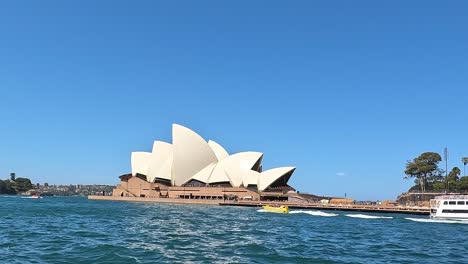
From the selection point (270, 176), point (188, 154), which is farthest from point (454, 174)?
point (188, 154)

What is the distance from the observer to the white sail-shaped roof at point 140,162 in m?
120

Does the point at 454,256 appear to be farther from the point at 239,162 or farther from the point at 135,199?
the point at 135,199

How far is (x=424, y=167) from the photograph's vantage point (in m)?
111

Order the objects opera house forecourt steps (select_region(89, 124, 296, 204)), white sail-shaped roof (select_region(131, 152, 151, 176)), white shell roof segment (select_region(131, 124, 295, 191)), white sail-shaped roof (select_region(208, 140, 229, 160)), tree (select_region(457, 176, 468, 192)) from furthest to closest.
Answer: white sail-shaped roof (select_region(131, 152, 151, 176)) → white sail-shaped roof (select_region(208, 140, 229, 160)) → opera house forecourt steps (select_region(89, 124, 296, 204)) → white shell roof segment (select_region(131, 124, 295, 191)) → tree (select_region(457, 176, 468, 192))

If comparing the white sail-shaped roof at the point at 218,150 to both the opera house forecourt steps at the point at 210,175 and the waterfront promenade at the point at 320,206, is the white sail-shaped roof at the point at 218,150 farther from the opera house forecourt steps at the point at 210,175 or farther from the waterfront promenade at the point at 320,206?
the waterfront promenade at the point at 320,206

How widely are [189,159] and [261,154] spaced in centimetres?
1639

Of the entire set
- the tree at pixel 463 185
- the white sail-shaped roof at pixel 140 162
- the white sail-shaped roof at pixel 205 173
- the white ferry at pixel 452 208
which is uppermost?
the white sail-shaped roof at pixel 140 162

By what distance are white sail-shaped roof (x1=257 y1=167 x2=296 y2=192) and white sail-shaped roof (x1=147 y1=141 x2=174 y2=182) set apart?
22.7m

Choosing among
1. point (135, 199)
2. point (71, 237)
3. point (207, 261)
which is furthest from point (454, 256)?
point (135, 199)

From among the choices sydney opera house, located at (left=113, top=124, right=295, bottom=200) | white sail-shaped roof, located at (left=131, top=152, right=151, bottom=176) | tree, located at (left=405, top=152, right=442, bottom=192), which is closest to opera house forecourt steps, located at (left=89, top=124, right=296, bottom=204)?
sydney opera house, located at (left=113, top=124, right=295, bottom=200)

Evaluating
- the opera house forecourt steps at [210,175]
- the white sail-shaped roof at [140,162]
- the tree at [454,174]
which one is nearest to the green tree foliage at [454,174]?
the tree at [454,174]

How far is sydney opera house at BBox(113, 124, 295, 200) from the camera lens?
104500 mm

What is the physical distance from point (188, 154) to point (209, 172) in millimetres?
6847

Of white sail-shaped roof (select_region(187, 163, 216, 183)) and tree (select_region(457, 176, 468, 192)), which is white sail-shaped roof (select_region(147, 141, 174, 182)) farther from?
tree (select_region(457, 176, 468, 192))
